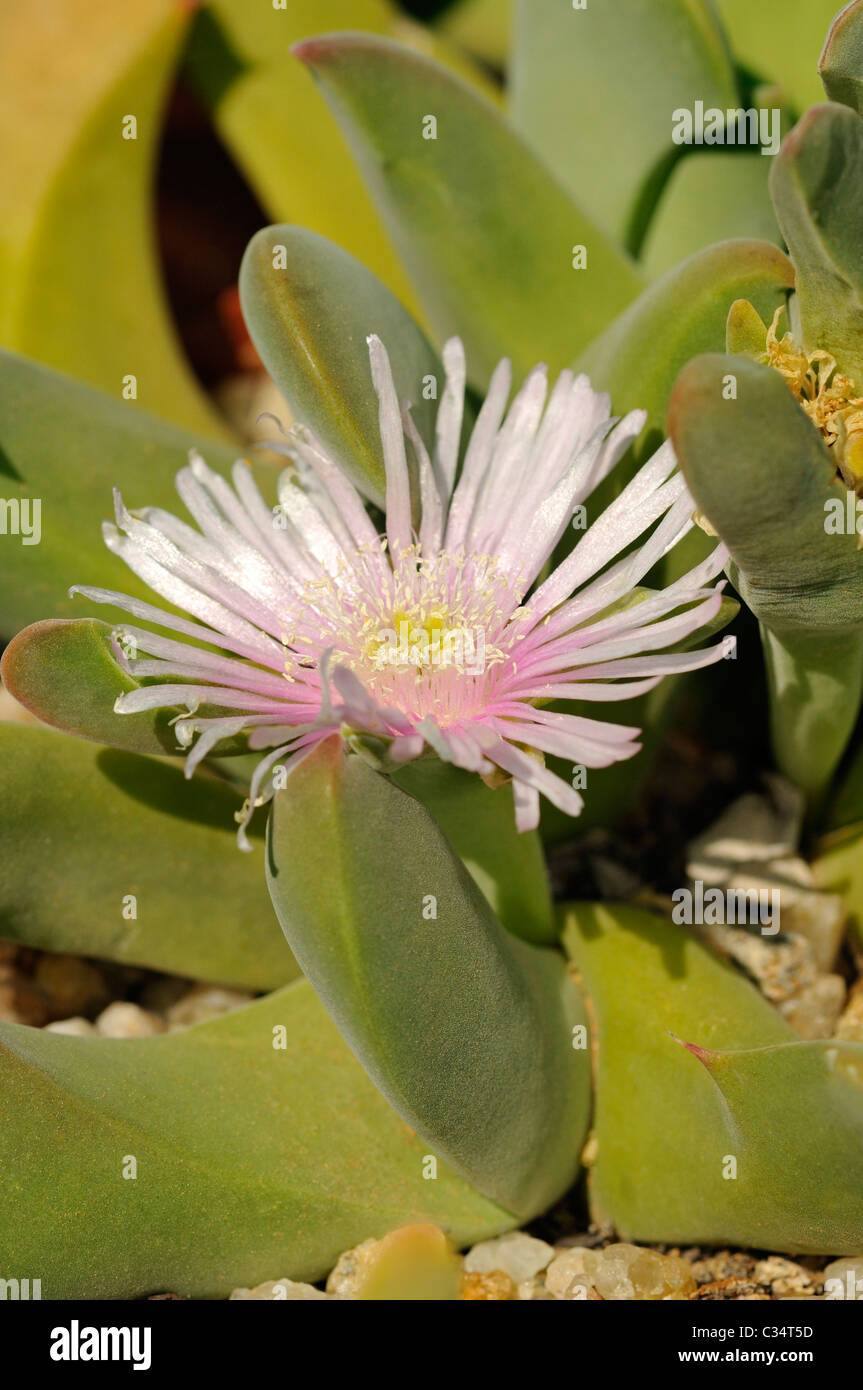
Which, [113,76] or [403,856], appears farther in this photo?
[113,76]

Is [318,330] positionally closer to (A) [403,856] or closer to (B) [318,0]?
(A) [403,856]

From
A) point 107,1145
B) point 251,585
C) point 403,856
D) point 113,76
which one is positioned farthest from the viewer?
point 113,76

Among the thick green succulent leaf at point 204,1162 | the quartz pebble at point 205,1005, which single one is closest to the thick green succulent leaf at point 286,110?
the quartz pebble at point 205,1005

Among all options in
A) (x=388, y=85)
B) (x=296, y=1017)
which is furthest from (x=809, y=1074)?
(x=388, y=85)

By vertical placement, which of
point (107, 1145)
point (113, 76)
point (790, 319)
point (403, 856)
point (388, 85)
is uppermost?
point (113, 76)

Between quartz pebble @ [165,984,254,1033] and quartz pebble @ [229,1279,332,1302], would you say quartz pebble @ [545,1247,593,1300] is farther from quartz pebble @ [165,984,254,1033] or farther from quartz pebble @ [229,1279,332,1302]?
quartz pebble @ [165,984,254,1033]

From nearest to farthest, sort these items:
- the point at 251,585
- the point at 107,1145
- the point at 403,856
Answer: the point at 403,856 → the point at 107,1145 → the point at 251,585

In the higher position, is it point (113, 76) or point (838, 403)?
point (113, 76)
